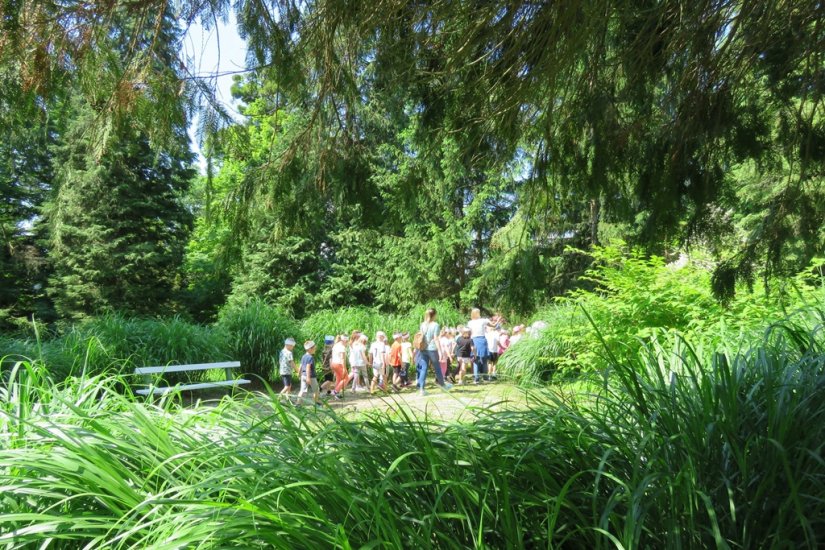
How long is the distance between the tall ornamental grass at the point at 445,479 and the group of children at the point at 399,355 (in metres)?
7.64

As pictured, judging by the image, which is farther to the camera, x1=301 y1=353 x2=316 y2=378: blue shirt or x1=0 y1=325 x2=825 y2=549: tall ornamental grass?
x1=301 y1=353 x2=316 y2=378: blue shirt

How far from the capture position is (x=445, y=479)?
2355 mm

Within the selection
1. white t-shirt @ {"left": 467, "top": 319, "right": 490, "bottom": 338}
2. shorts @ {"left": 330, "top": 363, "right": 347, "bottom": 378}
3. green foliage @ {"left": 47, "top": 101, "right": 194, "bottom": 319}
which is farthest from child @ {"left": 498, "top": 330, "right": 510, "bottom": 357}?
green foliage @ {"left": 47, "top": 101, "right": 194, "bottom": 319}

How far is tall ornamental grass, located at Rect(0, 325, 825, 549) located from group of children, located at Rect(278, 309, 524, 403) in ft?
25.1

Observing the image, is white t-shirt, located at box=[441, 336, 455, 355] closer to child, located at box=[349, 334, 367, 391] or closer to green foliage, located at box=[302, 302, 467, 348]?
child, located at box=[349, 334, 367, 391]

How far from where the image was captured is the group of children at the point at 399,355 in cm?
1124

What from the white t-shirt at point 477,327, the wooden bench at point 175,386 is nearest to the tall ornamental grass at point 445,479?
the wooden bench at point 175,386

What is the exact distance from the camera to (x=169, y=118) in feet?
12.3

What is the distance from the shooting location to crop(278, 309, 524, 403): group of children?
11.2 metres

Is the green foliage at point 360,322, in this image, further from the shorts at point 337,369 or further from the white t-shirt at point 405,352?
the shorts at point 337,369

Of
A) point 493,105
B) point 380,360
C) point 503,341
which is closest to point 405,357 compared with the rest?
point 380,360

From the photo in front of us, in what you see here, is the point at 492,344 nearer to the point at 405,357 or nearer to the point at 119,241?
the point at 405,357

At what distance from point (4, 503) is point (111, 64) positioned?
2.45 m

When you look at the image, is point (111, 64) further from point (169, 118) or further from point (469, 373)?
point (469, 373)
